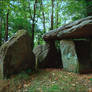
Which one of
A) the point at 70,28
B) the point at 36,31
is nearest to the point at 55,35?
the point at 70,28

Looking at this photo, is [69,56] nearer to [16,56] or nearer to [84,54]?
[84,54]

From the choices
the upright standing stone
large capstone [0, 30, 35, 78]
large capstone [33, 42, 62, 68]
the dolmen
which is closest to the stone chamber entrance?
the dolmen

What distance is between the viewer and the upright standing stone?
17.3ft

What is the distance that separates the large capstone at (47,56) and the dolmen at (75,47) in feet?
3.22

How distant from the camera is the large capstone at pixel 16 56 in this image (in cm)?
436

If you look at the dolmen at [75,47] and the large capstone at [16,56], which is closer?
the large capstone at [16,56]

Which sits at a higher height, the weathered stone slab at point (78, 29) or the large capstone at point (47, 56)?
the weathered stone slab at point (78, 29)

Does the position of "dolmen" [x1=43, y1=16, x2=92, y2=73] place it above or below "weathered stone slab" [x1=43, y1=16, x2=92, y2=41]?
below

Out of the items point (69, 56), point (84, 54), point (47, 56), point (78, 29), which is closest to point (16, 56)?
point (47, 56)

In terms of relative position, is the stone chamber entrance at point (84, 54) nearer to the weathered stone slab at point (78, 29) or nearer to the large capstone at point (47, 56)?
the weathered stone slab at point (78, 29)

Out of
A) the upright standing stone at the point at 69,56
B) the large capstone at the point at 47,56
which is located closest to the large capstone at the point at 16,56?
the large capstone at the point at 47,56

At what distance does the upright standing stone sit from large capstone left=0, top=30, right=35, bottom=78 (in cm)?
197

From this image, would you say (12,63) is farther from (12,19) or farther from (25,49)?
(12,19)

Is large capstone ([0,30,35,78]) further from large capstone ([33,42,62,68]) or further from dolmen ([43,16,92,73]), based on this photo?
dolmen ([43,16,92,73])
